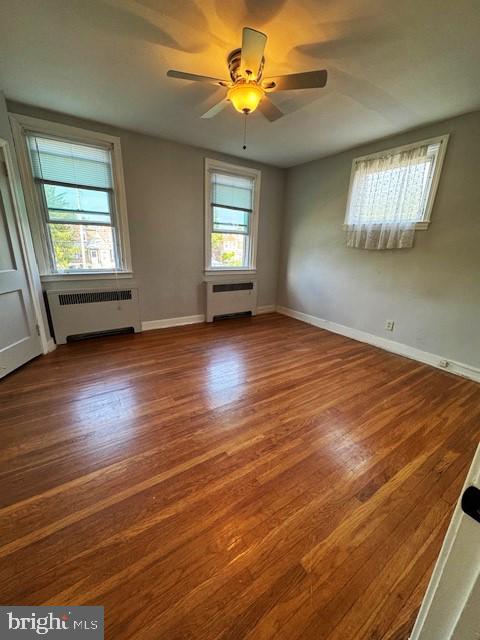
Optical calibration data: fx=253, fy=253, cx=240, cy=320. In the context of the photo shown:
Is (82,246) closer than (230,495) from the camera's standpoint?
No

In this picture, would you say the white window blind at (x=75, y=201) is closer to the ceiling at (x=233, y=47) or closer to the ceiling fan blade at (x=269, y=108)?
the ceiling at (x=233, y=47)

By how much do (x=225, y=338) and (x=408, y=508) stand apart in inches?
99.7

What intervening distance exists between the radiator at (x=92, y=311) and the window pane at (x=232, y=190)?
1.91 metres

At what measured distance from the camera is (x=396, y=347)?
3.15 m

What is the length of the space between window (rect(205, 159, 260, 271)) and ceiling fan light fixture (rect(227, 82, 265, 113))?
6.64 feet

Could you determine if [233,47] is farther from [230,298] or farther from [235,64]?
[230,298]

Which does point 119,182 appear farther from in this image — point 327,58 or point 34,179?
point 327,58

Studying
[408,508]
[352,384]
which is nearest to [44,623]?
[408,508]

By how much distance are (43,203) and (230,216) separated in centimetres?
239

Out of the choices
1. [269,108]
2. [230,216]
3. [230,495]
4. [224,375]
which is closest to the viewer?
[230,495]

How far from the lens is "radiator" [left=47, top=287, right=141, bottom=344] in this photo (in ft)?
9.87

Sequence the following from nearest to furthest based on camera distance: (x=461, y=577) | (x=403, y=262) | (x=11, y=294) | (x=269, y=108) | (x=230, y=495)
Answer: (x=461, y=577) → (x=230, y=495) → (x=269, y=108) → (x=11, y=294) → (x=403, y=262)

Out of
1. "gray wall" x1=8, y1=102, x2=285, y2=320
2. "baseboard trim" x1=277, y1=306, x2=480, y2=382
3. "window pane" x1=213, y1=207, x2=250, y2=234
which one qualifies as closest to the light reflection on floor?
"gray wall" x1=8, y1=102, x2=285, y2=320

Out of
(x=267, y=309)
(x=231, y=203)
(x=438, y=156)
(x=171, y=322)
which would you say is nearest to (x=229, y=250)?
(x=231, y=203)
